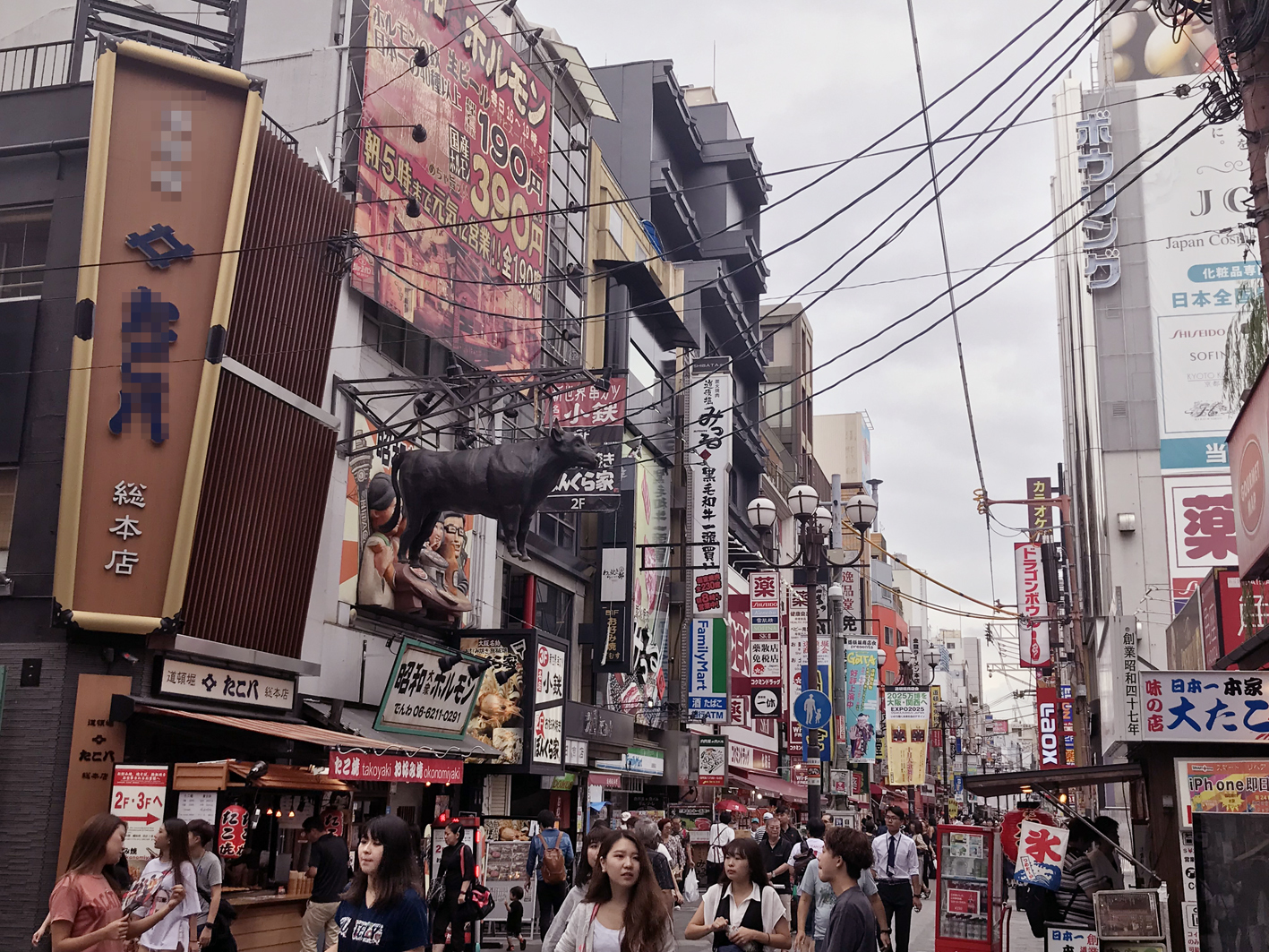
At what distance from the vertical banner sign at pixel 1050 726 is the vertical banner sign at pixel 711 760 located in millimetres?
22355

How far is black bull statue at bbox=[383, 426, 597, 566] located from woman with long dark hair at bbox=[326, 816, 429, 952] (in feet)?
45.2

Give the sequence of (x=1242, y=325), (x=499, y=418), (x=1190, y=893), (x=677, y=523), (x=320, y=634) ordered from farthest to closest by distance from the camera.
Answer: (x=677, y=523), (x=499, y=418), (x=320, y=634), (x=1242, y=325), (x=1190, y=893)

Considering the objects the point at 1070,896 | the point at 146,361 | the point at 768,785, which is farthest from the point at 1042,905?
the point at 768,785

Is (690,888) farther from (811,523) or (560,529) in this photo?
(560,529)

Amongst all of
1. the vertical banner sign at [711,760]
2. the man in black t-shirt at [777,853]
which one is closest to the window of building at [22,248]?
the man in black t-shirt at [777,853]

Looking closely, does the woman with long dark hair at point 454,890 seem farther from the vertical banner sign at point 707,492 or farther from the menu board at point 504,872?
the vertical banner sign at point 707,492

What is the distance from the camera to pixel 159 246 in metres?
15.8

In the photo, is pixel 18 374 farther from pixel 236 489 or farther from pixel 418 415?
pixel 418 415

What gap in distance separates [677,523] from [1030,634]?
2690 centimetres

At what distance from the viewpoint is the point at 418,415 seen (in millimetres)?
19812

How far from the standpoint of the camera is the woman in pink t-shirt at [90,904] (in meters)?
6.83

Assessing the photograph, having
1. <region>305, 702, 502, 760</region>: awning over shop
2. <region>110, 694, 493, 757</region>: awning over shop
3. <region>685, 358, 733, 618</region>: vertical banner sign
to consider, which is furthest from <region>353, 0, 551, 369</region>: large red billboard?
<region>685, 358, 733, 618</region>: vertical banner sign

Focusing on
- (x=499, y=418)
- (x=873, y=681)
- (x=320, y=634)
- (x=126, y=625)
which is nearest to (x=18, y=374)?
(x=126, y=625)

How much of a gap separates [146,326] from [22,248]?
8.52 feet
